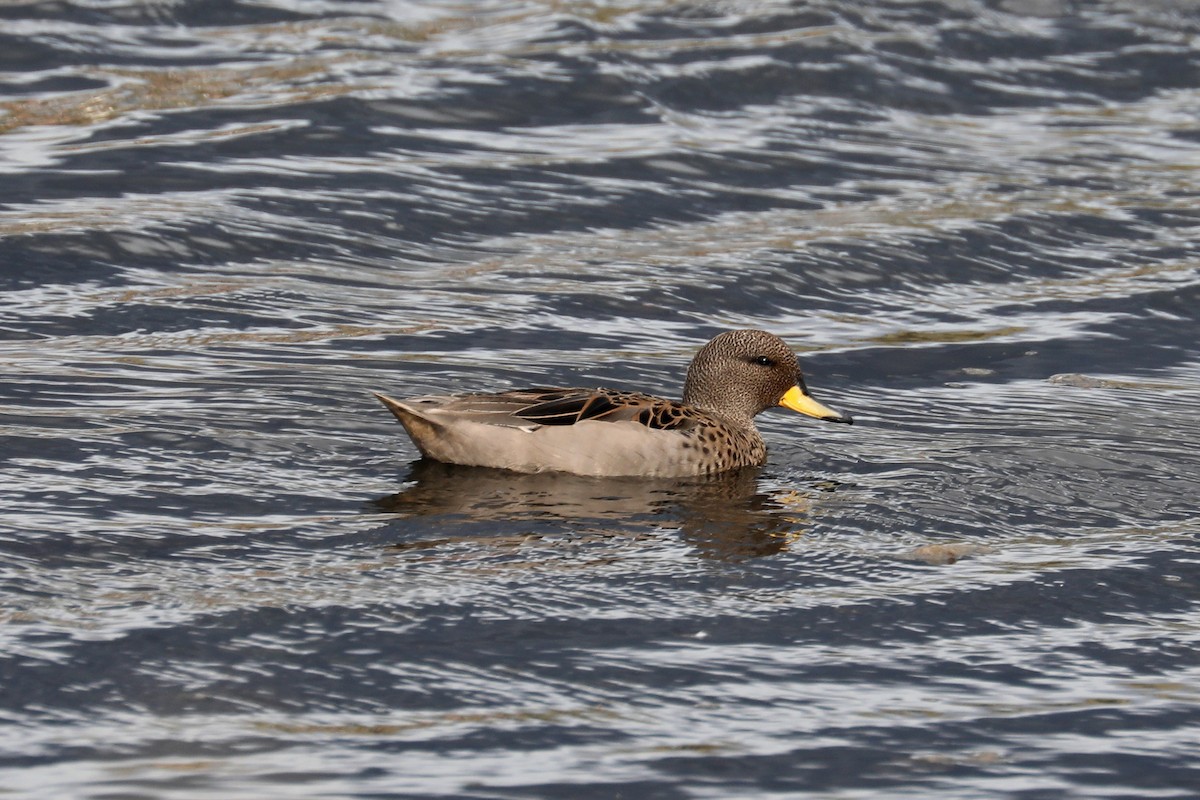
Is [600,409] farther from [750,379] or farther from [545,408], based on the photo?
[750,379]

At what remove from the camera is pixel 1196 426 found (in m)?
10.1

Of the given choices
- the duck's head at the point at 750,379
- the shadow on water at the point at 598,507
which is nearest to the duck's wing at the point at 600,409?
the shadow on water at the point at 598,507

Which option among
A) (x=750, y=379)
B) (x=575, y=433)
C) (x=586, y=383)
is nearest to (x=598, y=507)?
(x=575, y=433)

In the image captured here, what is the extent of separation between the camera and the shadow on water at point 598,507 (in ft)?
26.0

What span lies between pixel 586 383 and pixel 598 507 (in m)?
2.32

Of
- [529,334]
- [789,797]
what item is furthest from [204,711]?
[529,334]

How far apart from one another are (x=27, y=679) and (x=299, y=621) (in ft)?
3.05

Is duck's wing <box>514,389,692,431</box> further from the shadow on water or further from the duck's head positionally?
the duck's head

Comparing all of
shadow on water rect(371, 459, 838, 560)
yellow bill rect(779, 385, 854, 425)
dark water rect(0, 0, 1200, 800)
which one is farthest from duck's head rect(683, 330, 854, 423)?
shadow on water rect(371, 459, 838, 560)

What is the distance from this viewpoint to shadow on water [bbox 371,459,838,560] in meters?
7.93

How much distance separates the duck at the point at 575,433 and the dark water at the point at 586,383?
0.50 ft

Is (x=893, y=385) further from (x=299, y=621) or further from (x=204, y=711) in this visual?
(x=204, y=711)

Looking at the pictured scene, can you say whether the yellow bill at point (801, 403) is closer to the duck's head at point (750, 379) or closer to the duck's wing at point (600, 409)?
the duck's head at point (750, 379)

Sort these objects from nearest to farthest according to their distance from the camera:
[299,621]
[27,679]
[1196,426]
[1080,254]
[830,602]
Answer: [27,679]
[299,621]
[830,602]
[1196,426]
[1080,254]
